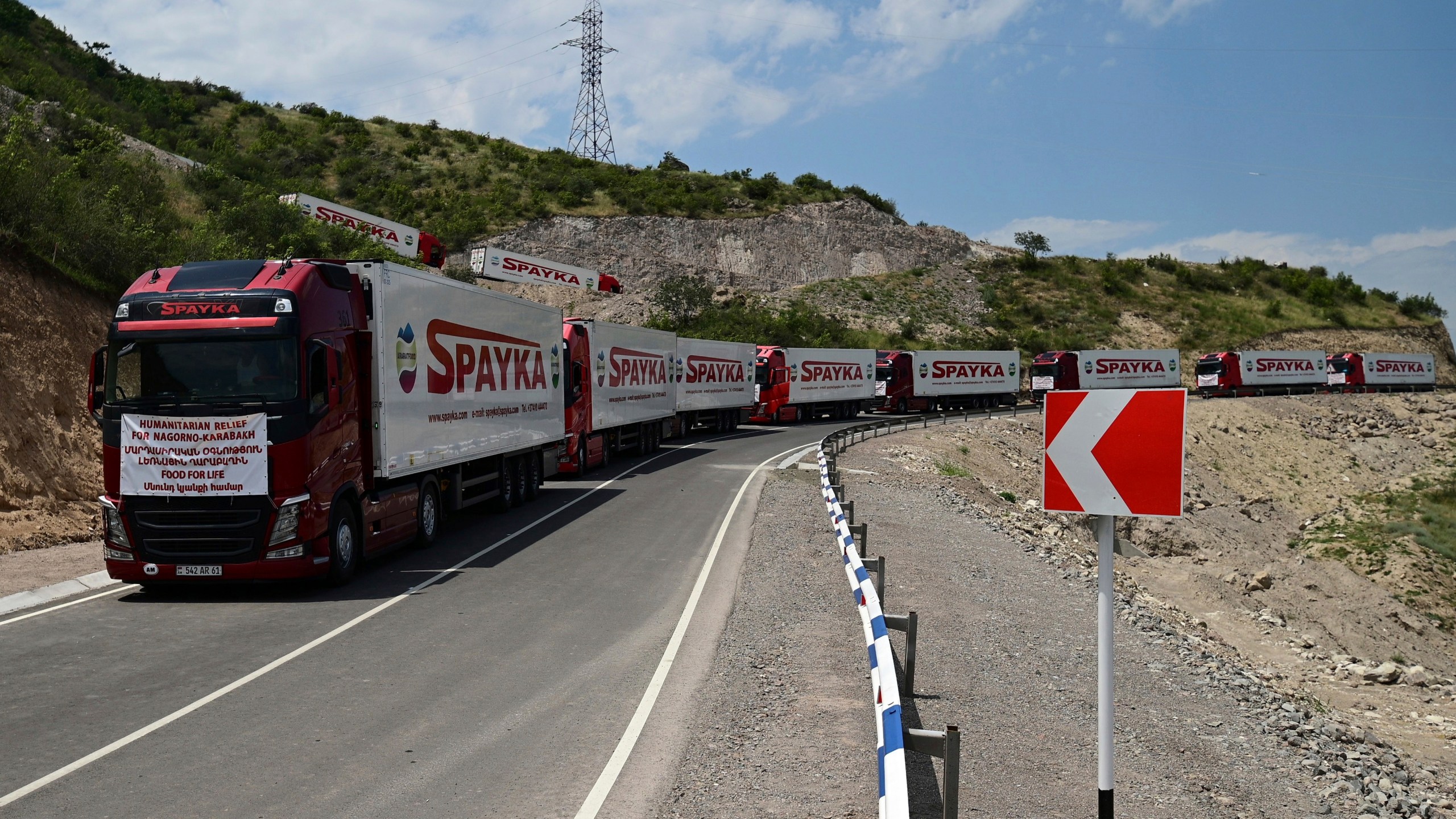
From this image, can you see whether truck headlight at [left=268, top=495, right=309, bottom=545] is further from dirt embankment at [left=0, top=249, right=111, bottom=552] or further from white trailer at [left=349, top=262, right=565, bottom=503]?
dirt embankment at [left=0, top=249, right=111, bottom=552]

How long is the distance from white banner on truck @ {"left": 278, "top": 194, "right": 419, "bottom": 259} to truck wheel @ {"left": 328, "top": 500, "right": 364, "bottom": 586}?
3577 cm

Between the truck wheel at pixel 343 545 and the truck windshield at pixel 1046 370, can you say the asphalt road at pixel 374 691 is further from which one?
the truck windshield at pixel 1046 370

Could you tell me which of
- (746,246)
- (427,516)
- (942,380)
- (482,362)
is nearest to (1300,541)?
(942,380)

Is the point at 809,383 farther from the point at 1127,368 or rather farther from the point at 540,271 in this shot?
the point at 1127,368

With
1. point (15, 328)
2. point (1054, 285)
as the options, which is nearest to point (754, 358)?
point (15, 328)

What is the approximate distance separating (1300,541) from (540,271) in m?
38.1

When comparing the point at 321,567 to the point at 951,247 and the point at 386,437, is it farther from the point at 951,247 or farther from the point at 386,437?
the point at 951,247

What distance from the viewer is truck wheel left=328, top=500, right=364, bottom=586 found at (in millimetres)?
12578

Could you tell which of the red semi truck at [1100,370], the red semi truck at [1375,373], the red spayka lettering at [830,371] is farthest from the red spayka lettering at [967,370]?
the red semi truck at [1375,373]

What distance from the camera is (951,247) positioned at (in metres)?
110

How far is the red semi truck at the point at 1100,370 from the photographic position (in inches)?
2559

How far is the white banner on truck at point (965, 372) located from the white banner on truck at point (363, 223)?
1088 inches

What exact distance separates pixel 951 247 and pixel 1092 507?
109m

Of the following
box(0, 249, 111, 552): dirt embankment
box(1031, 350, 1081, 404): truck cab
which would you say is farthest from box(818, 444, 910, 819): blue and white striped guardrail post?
box(1031, 350, 1081, 404): truck cab
